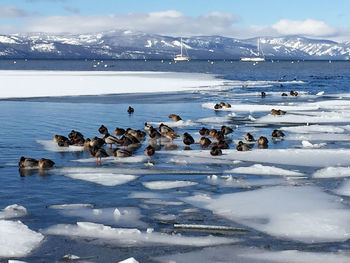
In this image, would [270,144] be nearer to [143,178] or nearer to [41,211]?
[143,178]

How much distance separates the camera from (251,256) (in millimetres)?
7168

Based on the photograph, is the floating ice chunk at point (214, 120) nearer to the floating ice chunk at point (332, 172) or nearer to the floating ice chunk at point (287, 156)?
the floating ice chunk at point (287, 156)

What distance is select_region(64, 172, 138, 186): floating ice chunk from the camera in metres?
11.5

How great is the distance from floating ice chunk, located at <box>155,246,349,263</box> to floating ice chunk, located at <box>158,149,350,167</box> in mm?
6230

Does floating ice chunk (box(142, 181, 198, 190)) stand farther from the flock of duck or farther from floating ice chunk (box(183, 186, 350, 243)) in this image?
the flock of duck

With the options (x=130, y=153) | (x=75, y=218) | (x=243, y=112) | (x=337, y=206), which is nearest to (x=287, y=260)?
(x=337, y=206)

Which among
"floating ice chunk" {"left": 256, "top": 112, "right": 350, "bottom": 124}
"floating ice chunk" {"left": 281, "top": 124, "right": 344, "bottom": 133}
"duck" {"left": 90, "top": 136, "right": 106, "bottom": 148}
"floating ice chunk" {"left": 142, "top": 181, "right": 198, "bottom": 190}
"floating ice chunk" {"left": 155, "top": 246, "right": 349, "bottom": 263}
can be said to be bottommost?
"floating ice chunk" {"left": 155, "top": 246, "right": 349, "bottom": 263}

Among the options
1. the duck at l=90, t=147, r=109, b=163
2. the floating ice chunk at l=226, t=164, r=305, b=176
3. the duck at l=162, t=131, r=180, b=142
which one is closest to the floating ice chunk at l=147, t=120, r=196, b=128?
the duck at l=162, t=131, r=180, b=142

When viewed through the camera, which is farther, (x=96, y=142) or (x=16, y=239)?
(x=96, y=142)

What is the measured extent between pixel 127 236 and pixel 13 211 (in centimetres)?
237

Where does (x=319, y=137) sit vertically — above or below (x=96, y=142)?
below

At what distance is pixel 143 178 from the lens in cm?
1190

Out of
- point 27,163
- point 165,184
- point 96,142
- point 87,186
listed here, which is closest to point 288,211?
point 165,184

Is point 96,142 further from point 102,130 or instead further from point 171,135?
point 102,130
